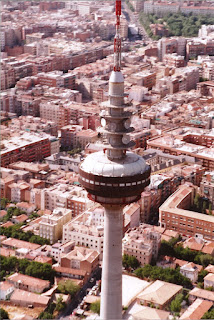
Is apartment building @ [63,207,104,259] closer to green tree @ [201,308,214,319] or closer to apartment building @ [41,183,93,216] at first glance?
apartment building @ [41,183,93,216]

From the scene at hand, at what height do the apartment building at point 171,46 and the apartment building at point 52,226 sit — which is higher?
the apartment building at point 171,46

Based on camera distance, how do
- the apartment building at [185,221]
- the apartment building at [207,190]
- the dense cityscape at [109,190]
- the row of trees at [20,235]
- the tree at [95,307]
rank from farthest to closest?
the apartment building at [207,190] → the apartment building at [185,221] → the row of trees at [20,235] → the tree at [95,307] → the dense cityscape at [109,190]

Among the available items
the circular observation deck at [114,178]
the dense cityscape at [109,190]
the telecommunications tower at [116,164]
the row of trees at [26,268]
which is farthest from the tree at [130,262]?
the circular observation deck at [114,178]

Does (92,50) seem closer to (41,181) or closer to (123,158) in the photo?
(41,181)

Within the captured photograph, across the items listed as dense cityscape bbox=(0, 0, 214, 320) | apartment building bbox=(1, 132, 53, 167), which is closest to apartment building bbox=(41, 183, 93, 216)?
dense cityscape bbox=(0, 0, 214, 320)

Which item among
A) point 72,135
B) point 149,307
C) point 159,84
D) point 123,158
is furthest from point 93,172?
point 159,84

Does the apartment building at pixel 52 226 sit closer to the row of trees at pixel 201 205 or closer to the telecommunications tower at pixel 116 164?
the row of trees at pixel 201 205
